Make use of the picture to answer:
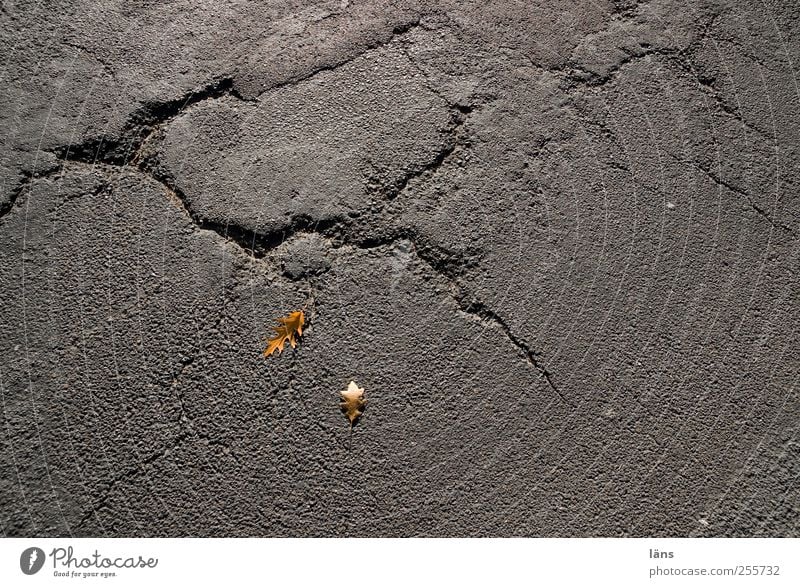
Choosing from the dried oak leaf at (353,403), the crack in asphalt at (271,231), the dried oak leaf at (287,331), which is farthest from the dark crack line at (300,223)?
the dried oak leaf at (353,403)

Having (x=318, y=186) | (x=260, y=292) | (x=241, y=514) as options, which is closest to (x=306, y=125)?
(x=318, y=186)

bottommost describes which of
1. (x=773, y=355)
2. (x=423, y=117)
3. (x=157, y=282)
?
(x=773, y=355)

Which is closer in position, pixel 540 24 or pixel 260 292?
pixel 260 292

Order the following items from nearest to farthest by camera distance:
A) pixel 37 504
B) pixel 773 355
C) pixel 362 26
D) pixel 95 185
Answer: pixel 37 504 → pixel 773 355 → pixel 95 185 → pixel 362 26

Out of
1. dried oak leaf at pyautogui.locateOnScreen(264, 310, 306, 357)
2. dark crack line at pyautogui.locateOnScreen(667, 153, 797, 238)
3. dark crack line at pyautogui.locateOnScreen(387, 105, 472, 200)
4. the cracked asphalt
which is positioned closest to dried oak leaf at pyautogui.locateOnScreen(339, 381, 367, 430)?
the cracked asphalt

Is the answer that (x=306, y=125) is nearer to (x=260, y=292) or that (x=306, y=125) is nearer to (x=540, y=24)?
(x=260, y=292)

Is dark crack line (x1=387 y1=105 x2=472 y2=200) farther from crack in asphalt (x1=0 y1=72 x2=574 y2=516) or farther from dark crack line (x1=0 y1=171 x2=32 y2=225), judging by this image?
dark crack line (x1=0 y1=171 x2=32 y2=225)
